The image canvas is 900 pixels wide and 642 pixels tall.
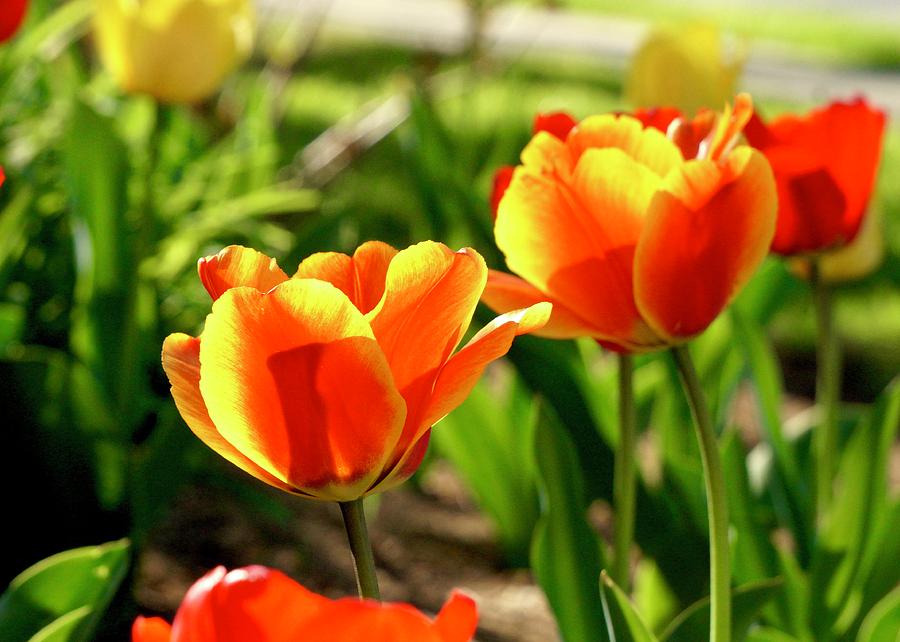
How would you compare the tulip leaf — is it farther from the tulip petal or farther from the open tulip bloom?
the tulip petal

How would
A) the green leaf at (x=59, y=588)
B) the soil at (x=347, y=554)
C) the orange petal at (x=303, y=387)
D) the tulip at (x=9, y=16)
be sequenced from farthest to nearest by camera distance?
the soil at (x=347, y=554) → the tulip at (x=9, y=16) → the green leaf at (x=59, y=588) → the orange petal at (x=303, y=387)

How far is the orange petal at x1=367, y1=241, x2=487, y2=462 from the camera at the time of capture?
0.53 metres

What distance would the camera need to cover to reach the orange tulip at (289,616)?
0.41 meters

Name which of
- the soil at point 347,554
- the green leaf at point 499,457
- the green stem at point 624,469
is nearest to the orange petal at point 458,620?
the green stem at point 624,469

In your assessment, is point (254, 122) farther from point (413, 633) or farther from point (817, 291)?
point (413, 633)

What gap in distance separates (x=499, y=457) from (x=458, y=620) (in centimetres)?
121

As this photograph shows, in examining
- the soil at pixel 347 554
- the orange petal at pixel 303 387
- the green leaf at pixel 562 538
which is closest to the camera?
the orange petal at pixel 303 387

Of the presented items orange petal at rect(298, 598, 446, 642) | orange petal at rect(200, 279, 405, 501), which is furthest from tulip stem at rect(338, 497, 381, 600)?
orange petal at rect(298, 598, 446, 642)

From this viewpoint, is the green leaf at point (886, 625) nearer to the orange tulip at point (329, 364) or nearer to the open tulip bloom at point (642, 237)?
the open tulip bloom at point (642, 237)

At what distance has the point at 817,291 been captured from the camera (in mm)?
1124

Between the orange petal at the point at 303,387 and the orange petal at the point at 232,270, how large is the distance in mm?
40

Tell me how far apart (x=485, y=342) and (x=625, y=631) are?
0.28 metres

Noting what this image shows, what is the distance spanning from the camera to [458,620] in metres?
0.44

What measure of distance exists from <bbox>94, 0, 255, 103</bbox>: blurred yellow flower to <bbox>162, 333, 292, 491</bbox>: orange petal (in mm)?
1057
